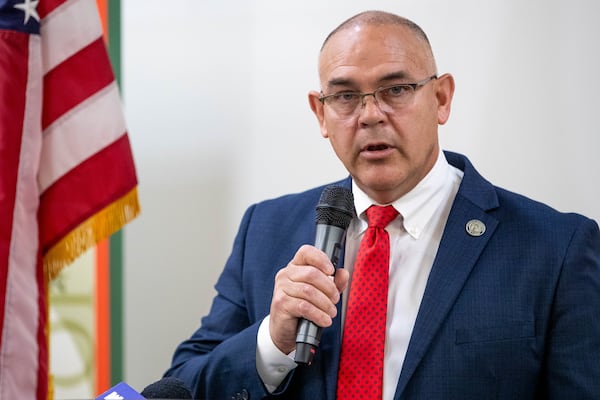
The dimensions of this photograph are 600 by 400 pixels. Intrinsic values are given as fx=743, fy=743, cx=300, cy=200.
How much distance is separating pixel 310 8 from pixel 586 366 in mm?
1548

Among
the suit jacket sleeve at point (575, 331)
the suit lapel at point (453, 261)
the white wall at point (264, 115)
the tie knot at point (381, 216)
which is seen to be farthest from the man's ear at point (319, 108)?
the suit jacket sleeve at point (575, 331)

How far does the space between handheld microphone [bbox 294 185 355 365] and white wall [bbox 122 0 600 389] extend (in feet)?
3.07

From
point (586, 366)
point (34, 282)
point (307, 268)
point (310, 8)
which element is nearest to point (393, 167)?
point (307, 268)

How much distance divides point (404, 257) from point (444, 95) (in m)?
0.45

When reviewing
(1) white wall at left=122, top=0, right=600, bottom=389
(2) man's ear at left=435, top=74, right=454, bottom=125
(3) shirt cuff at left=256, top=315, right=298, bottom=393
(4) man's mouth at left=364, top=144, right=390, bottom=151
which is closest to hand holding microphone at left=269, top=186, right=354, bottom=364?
(3) shirt cuff at left=256, top=315, right=298, bottom=393

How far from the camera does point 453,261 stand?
1.76 m

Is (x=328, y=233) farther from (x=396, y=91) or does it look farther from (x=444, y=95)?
(x=444, y=95)

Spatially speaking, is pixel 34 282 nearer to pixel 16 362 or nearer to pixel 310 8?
pixel 16 362

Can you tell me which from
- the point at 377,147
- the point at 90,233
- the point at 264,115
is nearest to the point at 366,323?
the point at 377,147

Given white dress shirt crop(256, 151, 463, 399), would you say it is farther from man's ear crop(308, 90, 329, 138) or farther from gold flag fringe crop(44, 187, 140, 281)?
gold flag fringe crop(44, 187, 140, 281)

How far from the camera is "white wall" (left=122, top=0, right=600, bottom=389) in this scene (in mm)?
2275

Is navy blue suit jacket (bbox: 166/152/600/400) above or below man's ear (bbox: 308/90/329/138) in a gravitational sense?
below

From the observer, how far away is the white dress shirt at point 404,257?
1.74 metres

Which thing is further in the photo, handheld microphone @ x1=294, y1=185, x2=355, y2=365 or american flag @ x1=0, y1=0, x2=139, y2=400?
american flag @ x1=0, y1=0, x2=139, y2=400
